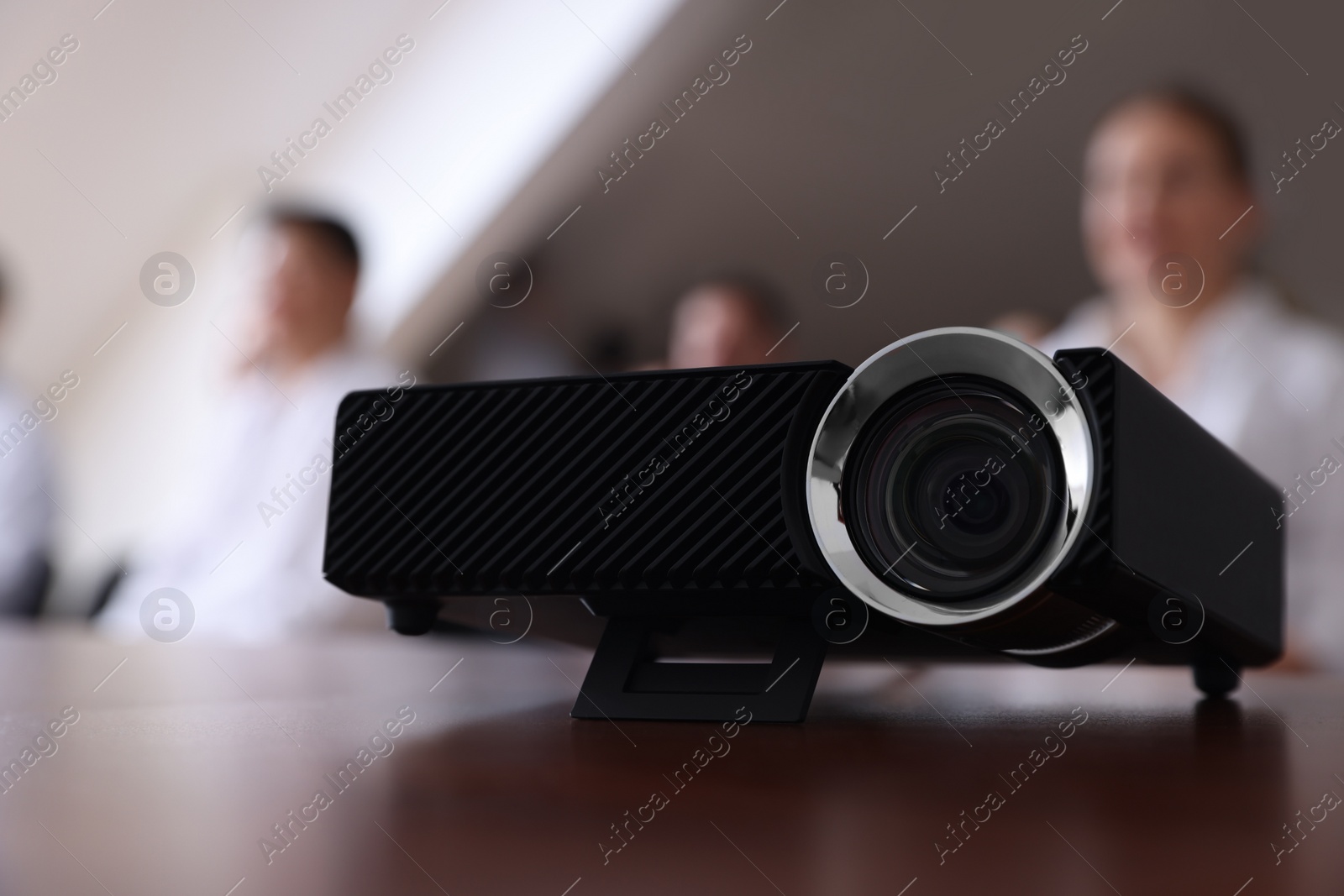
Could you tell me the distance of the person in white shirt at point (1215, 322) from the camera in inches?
60.3

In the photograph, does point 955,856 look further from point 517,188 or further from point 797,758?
point 517,188

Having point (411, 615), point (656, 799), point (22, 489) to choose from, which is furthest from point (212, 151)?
point (656, 799)

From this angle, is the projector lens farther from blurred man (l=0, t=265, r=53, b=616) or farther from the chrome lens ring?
blurred man (l=0, t=265, r=53, b=616)

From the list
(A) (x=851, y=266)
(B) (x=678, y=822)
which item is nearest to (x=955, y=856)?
(B) (x=678, y=822)

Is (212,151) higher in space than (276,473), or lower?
higher

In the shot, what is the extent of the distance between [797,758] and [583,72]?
2243 mm

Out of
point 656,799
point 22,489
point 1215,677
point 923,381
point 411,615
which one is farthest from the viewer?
point 22,489

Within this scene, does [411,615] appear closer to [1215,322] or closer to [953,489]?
[953,489]

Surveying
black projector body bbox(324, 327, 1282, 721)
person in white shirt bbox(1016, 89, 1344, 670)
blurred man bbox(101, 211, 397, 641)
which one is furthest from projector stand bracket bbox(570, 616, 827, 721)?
blurred man bbox(101, 211, 397, 641)

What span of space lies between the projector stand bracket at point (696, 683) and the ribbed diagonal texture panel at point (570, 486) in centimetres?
5

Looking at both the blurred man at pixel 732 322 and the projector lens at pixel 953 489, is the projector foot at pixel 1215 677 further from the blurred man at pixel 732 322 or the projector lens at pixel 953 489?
the blurred man at pixel 732 322

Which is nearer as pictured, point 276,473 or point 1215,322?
point 1215,322

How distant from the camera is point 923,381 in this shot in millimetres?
409

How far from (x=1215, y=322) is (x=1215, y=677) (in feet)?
3.91
